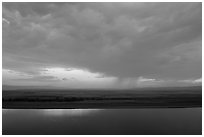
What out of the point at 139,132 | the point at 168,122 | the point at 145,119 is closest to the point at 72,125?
the point at 139,132

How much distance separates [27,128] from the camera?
26.6 feet

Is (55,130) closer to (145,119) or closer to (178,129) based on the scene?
(145,119)

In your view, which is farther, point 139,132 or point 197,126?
point 197,126

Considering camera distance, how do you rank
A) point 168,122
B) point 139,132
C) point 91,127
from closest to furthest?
point 139,132 → point 91,127 → point 168,122

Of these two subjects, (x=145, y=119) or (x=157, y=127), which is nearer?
(x=157, y=127)

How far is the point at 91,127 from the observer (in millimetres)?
8227

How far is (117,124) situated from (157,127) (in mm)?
2060

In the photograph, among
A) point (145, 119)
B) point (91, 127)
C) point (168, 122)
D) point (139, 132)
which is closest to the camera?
point (139, 132)

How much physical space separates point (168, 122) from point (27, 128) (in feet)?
24.7

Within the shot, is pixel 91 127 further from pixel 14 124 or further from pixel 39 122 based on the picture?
pixel 14 124

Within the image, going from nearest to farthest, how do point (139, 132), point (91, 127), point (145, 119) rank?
point (139, 132), point (91, 127), point (145, 119)

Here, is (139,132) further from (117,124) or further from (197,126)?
(197,126)

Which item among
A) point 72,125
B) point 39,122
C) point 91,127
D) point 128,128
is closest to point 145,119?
point 128,128

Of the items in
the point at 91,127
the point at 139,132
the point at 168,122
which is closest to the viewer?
the point at 139,132
